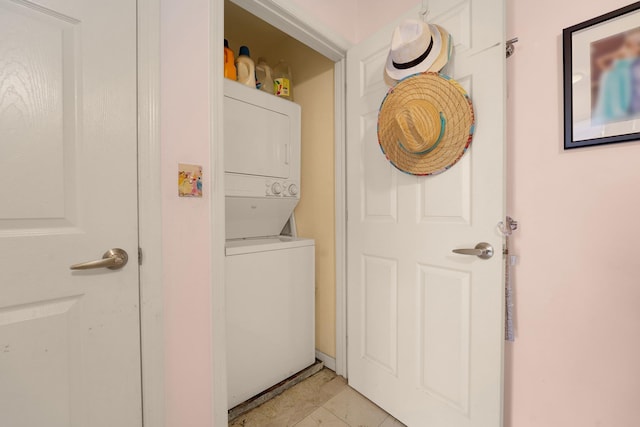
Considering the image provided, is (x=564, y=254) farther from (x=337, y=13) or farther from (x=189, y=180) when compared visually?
(x=337, y=13)

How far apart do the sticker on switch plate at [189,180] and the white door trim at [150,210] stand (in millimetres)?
72

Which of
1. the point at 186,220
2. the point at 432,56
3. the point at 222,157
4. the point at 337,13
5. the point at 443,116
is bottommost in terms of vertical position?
the point at 186,220

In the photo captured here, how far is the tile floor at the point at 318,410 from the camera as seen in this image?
1375mm

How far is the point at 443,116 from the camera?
3.69 feet

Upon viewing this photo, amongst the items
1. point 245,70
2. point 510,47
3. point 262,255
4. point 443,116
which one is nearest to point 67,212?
point 262,255

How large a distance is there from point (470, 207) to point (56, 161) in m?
1.47

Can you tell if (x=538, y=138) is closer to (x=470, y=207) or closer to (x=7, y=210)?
(x=470, y=207)

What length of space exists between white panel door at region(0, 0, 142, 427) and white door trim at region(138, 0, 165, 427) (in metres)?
0.02

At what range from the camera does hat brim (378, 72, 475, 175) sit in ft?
3.57

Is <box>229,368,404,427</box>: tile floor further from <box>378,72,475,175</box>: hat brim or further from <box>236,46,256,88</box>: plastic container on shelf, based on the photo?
<box>236,46,256,88</box>: plastic container on shelf

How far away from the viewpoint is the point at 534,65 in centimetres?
108

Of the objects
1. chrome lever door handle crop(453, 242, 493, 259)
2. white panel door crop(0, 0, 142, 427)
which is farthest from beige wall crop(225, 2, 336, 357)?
white panel door crop(0, 0, 142, 427)

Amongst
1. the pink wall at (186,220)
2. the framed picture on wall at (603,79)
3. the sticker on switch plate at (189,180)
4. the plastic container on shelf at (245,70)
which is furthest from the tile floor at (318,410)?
the plastic container on shelf at (245,70)

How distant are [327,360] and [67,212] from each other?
5.56ft
